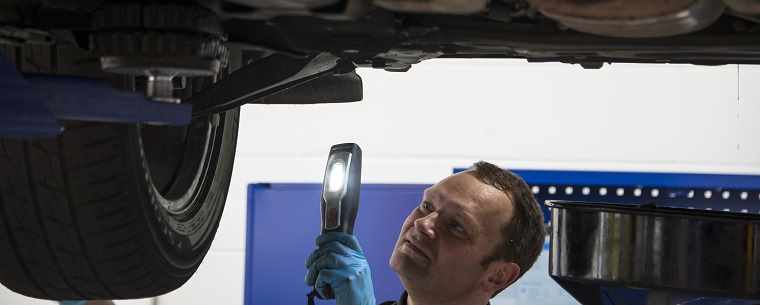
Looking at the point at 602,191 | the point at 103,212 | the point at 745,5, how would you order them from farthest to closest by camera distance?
1. the point at 602,191
2. the point at 103,212
3. the point at 745,5

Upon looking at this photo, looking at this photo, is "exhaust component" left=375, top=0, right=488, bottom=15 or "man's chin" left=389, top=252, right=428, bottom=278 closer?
"exhaust component" left=375, top=0, right=488, bottom=15

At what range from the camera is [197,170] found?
62.7 inches

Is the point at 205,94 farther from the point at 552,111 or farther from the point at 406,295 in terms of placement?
the point at 552,111

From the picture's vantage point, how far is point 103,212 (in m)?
1.28

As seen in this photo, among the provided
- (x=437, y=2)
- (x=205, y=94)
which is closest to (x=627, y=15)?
(x=437, y=2)

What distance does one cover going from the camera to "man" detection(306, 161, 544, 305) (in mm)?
1701

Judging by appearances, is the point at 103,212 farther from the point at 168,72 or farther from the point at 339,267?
the point at 339,267

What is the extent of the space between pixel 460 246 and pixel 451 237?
20mm

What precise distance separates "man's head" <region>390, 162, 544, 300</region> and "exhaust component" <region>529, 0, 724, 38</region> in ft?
2.87

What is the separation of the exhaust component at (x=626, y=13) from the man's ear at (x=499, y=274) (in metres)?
0.93

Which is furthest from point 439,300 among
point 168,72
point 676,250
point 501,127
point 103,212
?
point 501,127

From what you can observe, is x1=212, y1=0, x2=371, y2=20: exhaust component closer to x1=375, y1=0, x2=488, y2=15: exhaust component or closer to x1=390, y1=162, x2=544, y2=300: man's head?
x1=375, y1=0, x2=488, y2=15: exhaust component

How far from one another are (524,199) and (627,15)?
97 cm

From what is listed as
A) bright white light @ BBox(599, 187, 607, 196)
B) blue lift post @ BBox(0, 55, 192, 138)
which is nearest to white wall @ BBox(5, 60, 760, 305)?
bright white light @ BBox(599, 187, 607, 196)
